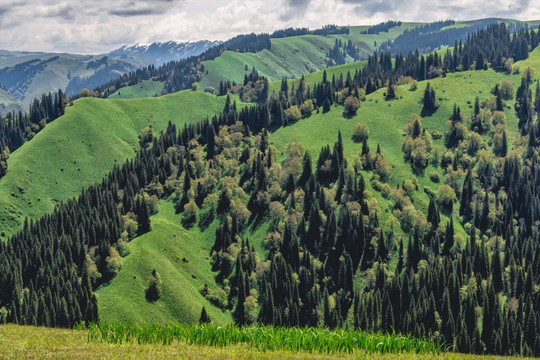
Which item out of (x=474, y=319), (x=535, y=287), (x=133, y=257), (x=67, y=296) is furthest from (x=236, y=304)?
(x=535, y=287)

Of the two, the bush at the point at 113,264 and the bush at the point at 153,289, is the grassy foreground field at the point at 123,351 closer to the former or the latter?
the bush at the point at 153,289

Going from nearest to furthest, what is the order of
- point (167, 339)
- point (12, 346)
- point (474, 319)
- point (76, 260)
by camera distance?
point (12, 346) < point (167, 339) < point (474, 319) < point (76, 260)

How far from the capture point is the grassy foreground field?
121 ft

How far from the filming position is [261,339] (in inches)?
1813

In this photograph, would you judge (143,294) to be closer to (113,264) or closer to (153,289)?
(153,289)

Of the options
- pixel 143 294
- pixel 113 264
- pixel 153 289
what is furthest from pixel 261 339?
pixel 113 264

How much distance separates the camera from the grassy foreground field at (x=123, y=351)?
121ft

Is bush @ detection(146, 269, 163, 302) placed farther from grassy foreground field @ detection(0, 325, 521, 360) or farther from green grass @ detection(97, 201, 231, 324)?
grassy foreground field @ detection(0, 325, 521, 360)

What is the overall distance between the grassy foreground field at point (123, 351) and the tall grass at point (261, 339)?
1355mm

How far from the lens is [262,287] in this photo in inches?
7869

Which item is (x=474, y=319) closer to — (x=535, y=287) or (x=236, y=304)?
(x=535, y=287)

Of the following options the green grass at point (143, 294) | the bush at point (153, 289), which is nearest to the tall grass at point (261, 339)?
the green grass at point (143, 294)

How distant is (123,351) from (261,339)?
46.8 feet

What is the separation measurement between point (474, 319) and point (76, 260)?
171421mm
